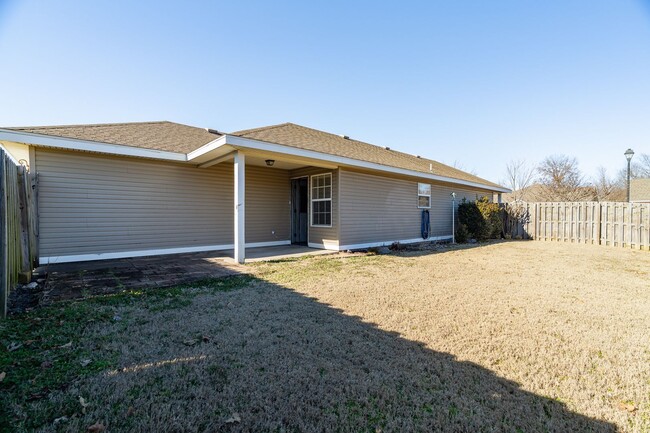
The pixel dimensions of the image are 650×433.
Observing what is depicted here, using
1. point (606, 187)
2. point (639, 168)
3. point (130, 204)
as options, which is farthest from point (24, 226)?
point (639, 168)

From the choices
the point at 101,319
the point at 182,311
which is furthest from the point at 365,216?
the point at 101,319

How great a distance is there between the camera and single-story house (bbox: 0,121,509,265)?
22.1 ft

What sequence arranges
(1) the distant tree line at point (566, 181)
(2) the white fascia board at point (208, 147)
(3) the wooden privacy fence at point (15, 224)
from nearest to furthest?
(3) the wooden privacy fence at point (15, 224), (2) the white fascia board at point (208, 147), (1) the distant tree line at point (566, 181)

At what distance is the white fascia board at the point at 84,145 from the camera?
588 cm

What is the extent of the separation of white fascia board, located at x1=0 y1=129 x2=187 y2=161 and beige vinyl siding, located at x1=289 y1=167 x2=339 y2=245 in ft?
12.6

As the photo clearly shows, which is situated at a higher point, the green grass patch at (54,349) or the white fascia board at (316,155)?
the white fascia board at (316,155)

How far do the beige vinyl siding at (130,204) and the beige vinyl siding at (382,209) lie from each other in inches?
123

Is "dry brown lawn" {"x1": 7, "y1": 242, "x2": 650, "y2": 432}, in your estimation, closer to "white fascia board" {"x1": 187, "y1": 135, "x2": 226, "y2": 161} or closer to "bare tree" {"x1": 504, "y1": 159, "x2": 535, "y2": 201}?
"white fascia board" {"x1": 187, "y1": 135, "x2": 226, "y2": 161}

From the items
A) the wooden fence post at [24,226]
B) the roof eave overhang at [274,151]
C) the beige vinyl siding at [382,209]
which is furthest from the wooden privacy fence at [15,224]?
the beige vinyl siding at [382,209]

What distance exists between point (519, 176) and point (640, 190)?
1041cm

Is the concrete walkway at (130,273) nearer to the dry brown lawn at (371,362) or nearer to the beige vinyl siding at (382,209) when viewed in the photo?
the dry brown lawn at (371,362)

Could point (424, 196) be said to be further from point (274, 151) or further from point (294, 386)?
point (294, 386)

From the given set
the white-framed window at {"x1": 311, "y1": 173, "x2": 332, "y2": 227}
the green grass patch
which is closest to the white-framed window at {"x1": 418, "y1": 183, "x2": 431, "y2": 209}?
the white-framed window at {"x1": 311, "y1": 173, "x2": 332, "y2": 227}

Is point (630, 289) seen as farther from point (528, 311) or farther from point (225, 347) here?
point (225, 347)
